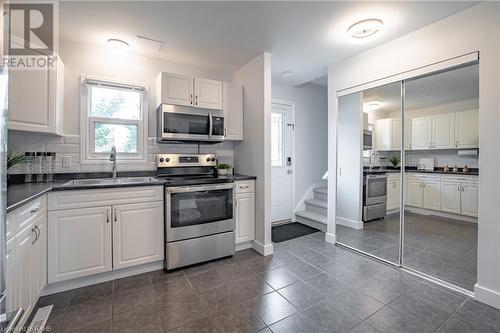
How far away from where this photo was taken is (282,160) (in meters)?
4.24

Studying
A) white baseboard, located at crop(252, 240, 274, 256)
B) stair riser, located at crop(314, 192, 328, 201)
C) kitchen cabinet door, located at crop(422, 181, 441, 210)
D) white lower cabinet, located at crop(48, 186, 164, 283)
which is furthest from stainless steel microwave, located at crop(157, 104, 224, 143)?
kitchen cabinet door, located at crop(422, 181, 441, 210)

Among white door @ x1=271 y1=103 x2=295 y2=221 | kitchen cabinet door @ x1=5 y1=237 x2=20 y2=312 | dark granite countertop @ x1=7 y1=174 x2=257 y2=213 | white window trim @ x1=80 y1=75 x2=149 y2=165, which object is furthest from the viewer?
white door @ x1=271 y1=103 x2=295 y2=221

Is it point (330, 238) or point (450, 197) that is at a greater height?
point (450, 197)

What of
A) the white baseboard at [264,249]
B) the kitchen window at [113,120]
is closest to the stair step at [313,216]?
the white baseboard at [264,249]

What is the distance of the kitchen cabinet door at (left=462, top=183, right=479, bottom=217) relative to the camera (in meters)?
2.01

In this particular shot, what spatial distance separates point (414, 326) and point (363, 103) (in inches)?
92.1

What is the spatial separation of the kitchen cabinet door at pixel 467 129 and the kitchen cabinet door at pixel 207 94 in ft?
8.47

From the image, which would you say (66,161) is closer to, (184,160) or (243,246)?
(184,160)

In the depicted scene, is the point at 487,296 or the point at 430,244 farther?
the point at 430,244

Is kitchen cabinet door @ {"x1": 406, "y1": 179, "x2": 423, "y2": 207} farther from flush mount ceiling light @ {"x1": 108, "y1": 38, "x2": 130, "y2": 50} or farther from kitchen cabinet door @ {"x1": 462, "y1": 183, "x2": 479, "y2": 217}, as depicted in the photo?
flush mount ceiling light @ {"x1": 108, "y1": 38, "x2": 130, "y2": 50}

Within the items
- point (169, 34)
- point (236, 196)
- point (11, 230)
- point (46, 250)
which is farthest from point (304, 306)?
point (169, 34)

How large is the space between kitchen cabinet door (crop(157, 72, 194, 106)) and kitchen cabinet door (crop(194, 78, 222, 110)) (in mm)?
71

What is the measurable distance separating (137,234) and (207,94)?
187cm

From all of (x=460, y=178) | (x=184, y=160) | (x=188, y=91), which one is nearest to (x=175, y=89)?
(x=188, y=91)
